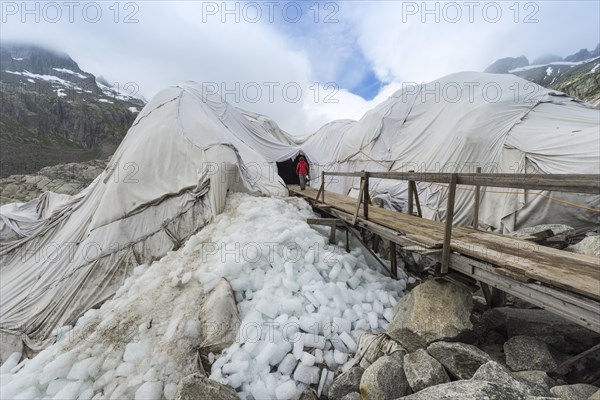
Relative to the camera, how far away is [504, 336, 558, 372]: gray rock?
3353 mm

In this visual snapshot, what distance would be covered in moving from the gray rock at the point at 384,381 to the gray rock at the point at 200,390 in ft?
5.54

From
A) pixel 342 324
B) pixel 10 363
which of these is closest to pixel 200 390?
pixel 342 324

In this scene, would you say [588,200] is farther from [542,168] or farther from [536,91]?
[536,91]

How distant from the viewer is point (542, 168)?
377 inches

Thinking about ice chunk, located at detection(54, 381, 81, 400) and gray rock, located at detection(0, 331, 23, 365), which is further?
gray rock, located at detection(0, 331, 23, 365)

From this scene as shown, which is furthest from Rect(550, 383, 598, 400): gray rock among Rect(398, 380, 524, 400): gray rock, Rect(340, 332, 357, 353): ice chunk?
Rect(340, 332, 357, 353): ice chunk

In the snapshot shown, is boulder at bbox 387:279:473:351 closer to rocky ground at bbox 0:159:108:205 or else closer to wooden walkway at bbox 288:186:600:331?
wooden walkway at bbox 288:186:600:331

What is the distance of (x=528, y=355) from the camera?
347 cm

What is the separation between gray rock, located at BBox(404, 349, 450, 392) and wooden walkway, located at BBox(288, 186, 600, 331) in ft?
4.18

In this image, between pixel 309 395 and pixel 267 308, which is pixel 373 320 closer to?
pixel 309 395

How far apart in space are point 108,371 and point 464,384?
4.93 meters

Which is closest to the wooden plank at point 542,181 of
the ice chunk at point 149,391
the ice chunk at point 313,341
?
the ice chunk at point 313,341

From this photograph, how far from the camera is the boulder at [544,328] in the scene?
3.68m

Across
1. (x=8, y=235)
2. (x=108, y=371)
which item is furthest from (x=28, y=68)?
(x=108, y=371)
